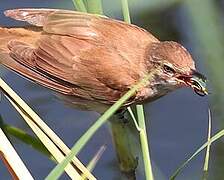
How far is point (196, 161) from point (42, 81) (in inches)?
34.0

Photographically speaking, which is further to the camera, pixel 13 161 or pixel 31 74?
pixel 31 74

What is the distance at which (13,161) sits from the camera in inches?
103

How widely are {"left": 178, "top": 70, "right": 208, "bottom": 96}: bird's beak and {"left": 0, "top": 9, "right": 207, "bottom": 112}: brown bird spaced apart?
20 cm

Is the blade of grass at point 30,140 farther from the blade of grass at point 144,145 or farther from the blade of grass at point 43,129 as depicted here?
the blade of grass at point 144,145

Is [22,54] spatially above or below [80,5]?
below

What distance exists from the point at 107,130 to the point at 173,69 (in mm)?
723

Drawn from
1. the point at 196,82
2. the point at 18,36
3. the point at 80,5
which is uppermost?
the point at 80,5

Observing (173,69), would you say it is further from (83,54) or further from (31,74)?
(31,74)

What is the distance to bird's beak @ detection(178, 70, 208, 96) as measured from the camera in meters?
2.97

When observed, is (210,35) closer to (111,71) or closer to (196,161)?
(111,71)

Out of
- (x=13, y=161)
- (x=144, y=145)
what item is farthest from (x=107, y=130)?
(x=13, y=161)

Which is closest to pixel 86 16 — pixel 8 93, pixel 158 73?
pixel 158 73

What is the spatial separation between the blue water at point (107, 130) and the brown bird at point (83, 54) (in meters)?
0.49

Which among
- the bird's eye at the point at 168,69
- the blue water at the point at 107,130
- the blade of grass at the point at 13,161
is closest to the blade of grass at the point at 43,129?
the blade of grass at the point at 13,161
